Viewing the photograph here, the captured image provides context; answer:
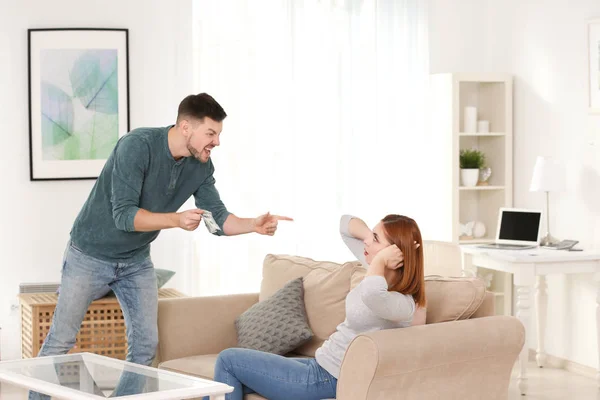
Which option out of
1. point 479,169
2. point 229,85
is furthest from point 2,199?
point 479,169

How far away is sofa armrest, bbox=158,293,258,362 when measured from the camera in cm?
373

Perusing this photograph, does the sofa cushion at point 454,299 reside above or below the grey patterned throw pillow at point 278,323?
above

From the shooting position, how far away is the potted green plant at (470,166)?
5828mm

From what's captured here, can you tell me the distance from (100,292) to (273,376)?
3.08 feet

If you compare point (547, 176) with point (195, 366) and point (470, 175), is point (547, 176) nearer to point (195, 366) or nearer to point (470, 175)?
point (470, 175)

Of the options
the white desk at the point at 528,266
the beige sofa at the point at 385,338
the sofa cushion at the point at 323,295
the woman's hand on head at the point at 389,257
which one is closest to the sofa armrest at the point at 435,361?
the beige sofa at the point at 385,338

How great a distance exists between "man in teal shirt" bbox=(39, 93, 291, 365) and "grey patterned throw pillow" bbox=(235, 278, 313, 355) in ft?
1.12

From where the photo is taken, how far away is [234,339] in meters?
3.86

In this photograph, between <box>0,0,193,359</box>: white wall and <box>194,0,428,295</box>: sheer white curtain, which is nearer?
<box>0,0,193,359</box>: white wall

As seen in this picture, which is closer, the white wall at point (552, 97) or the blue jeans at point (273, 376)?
the blue jeans at point (273, 376)

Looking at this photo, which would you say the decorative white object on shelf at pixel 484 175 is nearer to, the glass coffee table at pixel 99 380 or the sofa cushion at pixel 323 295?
the sofa cushion at pixel 323 295

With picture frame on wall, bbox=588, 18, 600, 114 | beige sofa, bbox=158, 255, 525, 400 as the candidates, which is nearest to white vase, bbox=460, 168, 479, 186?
picture frame on wall, bbox=588, 18, 600, 114

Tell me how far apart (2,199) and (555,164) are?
10.6 ft

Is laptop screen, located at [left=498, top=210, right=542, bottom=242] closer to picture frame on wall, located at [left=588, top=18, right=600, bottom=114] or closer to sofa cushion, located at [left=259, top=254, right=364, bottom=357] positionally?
picture frame on wall, located at [left=588, top=18, right=600, bottom=114]
